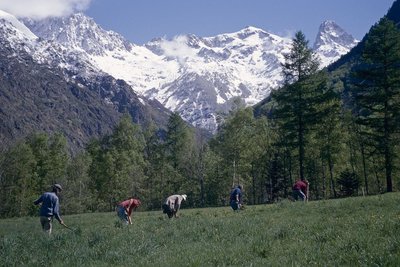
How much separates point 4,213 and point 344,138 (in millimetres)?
50661

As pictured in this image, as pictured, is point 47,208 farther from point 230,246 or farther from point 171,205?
point 230,246

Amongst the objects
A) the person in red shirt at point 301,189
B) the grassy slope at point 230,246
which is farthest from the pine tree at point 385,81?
the grassy slope at point 230,246

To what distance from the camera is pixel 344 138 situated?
5462 centimetres

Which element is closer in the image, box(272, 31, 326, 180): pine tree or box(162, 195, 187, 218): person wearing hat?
box(162, 195, 187, 218): person wearing hat

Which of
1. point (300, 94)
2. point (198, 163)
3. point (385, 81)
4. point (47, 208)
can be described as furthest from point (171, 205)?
point (198, 163)

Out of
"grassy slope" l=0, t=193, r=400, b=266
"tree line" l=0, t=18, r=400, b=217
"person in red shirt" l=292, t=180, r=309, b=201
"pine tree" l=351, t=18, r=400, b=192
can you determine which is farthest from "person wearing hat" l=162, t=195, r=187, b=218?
"tree line" l=0, t=18, r=400, b=217

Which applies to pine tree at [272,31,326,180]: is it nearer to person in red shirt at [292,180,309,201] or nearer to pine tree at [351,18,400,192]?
pine tree at [351,18,400,192]

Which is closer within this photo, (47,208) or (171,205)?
(47,208)

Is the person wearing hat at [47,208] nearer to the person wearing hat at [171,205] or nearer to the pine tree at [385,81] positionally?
the person wearing hat at [171,205]

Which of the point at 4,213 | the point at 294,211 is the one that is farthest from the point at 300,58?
the point at 4,213

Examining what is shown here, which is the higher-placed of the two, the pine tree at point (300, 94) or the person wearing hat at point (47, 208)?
the pine tree at point (300, 94)

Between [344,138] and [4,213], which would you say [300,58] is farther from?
[4,213]

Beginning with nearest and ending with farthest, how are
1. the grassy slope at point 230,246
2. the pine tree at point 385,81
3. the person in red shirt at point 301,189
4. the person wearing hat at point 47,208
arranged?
the grassy slope at point 230,246
the person wearing hat at point 47,208
the person in red shirt at point 301,189
the pine tree at point 385,81

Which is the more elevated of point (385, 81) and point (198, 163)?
point (385, 81)
